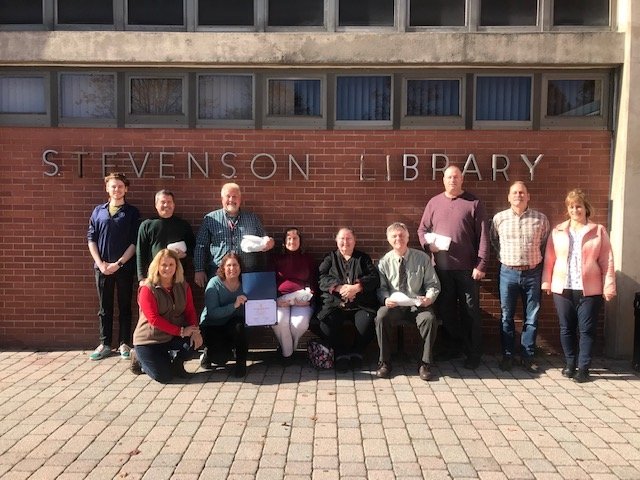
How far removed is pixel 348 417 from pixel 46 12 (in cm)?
549

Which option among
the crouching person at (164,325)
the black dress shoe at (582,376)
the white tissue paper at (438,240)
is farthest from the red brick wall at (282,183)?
the crouching person at (164,325)

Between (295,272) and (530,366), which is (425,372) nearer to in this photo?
(530,366)

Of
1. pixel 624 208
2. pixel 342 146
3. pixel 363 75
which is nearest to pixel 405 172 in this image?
pixel 342 146

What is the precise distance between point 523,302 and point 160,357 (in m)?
3.73

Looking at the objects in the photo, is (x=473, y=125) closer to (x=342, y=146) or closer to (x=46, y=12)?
(x=342, y=146)

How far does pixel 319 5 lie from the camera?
652cm

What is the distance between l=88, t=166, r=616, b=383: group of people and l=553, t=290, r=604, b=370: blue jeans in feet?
0.03

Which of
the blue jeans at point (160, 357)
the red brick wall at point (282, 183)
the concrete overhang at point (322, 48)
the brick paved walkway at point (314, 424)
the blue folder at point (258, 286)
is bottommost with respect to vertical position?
the brick paved walkway at point (314, 424)

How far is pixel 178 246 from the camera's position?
6168mm

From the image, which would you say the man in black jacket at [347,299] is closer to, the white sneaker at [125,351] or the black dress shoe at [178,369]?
the black dress shoe at [178,369]

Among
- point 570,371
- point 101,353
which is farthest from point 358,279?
point 101,353

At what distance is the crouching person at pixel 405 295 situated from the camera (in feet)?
19.0

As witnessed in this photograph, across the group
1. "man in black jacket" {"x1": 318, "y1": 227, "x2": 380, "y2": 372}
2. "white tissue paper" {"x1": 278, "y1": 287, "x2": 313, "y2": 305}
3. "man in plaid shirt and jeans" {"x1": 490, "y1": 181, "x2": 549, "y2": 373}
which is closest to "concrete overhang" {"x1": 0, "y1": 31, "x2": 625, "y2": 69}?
"man in plaid shirt and jeans" {"x1": 490, "y1": 181, "x2": 549, "y2": 373}

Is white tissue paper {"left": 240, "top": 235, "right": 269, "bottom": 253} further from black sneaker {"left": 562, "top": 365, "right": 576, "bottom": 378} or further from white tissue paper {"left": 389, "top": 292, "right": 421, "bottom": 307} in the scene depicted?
black sneaker {"left": 562, "top": 365, "right": 576, "bottom": 378}
